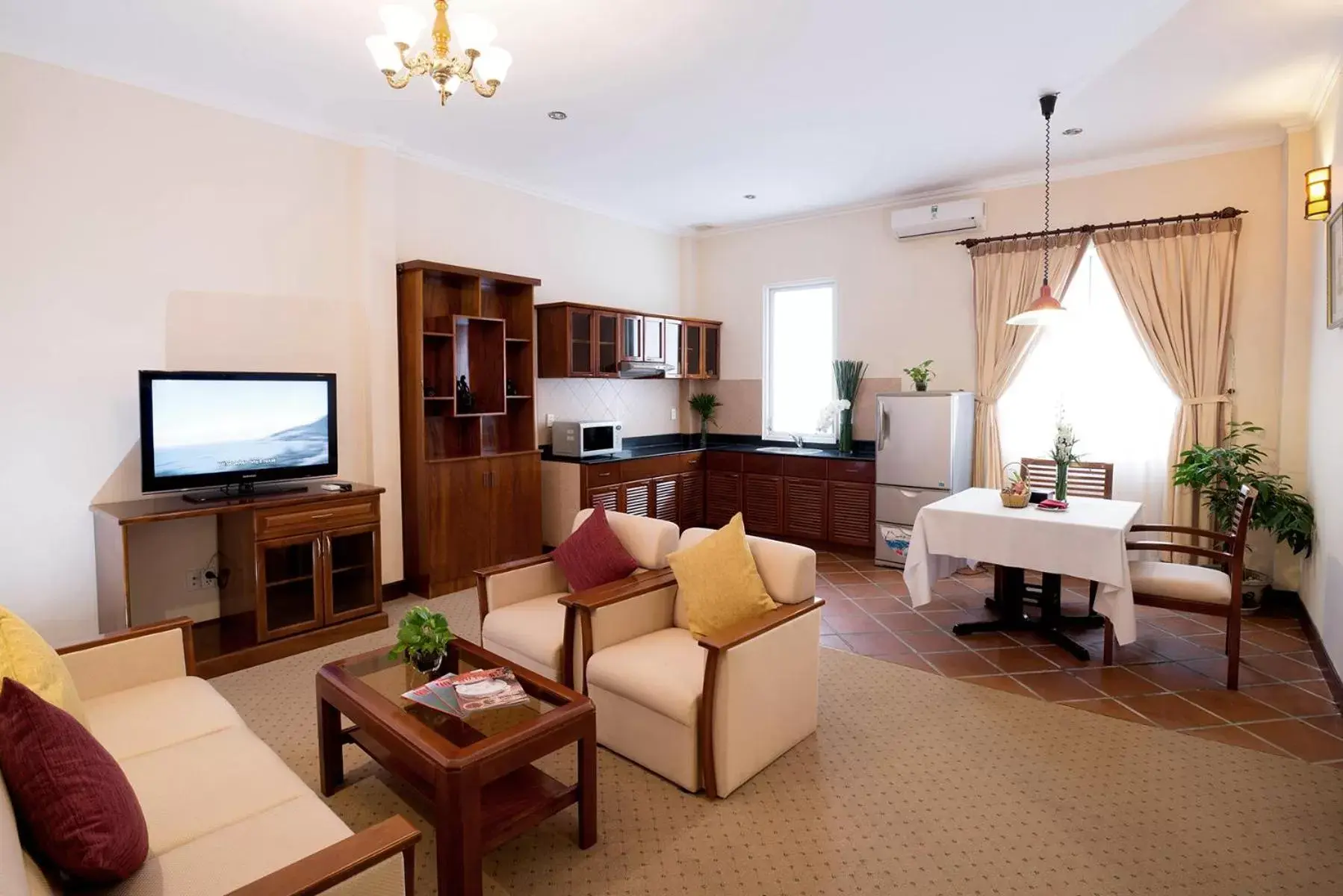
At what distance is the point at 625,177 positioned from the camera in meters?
5.57

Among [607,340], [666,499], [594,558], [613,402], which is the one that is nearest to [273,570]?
[594,558]

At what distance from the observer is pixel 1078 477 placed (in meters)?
4.76

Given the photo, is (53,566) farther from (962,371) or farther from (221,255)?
(962,371)

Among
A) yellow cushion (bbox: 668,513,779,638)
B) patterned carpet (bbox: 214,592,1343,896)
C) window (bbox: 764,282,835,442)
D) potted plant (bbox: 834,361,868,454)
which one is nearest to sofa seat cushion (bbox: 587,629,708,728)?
yellow cushion (bbox: 668,513,779,638)

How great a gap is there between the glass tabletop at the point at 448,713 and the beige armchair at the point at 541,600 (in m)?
0.39

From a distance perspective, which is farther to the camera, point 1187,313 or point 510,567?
point 1187,313

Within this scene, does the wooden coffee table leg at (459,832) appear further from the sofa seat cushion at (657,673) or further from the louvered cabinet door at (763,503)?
the louvered cabinet door at (763,503)

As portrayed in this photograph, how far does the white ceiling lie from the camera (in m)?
3.13

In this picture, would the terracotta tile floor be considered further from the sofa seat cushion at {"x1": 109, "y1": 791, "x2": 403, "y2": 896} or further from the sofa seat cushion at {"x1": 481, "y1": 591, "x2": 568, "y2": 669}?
the sofa seat cushion at {"x1": 109, "y1": 791, "x2": 403, "y2": 896}

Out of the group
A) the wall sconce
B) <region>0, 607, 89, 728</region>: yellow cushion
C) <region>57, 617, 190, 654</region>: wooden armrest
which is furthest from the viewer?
the wall sconce

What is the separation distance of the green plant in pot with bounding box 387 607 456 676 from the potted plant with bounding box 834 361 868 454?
455 centimetres

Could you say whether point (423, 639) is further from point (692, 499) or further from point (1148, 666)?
point (692, 499)

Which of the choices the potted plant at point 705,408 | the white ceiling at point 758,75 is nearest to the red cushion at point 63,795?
the white ceiling at point 758,75

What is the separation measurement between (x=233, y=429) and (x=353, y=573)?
1.04 m
